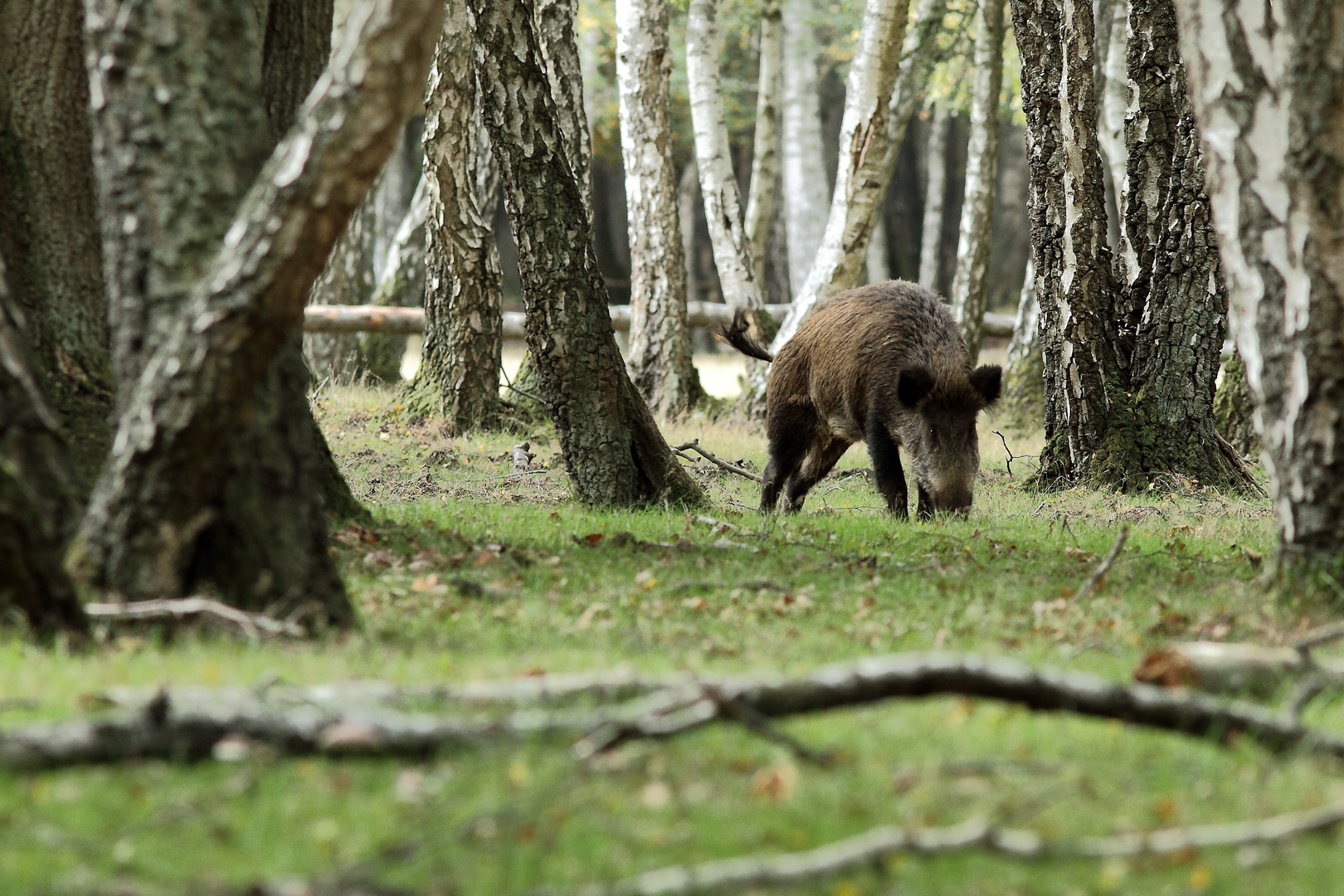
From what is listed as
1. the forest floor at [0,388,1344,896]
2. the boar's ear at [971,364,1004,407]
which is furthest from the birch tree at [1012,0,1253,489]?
the forest floor at [0,388,1344,896]

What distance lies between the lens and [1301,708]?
13.3 ft

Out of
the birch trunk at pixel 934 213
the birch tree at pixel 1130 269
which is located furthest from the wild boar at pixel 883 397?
the birch trunk at pixel 934 213

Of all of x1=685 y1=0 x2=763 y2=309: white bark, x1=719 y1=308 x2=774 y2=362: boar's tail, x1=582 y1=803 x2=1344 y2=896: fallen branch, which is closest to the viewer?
x1=582 y1=803 x2=1344 y2=896: fallen branch

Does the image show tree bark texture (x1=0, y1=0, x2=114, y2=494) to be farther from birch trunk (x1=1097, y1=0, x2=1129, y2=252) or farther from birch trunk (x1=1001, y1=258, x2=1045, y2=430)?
birch trunk (x1=1097, y1=0, x2=1129, y2=252)

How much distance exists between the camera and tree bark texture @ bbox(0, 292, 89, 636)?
4191mm

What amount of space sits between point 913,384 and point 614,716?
19.9 ft

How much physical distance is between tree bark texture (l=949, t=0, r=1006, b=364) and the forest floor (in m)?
10.9

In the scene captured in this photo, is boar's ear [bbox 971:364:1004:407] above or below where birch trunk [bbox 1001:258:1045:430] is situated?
above

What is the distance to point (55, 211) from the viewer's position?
584 centimetres

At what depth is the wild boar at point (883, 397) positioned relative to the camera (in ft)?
30.3

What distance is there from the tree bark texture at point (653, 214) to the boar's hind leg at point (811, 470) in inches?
169

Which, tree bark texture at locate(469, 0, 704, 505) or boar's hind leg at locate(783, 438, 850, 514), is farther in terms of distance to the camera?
boar's hind leg at locate(783, 438, 850, 514)

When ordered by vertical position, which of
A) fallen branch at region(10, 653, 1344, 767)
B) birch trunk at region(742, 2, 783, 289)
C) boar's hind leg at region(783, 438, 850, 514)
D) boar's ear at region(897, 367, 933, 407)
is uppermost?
birch trunk at region(742, 2, 783, 289)

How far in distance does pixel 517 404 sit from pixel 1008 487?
5091mm
